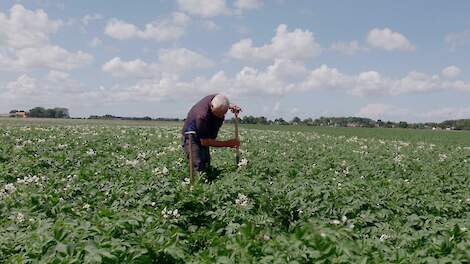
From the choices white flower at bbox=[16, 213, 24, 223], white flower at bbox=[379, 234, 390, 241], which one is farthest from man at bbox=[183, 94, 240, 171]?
white flower at bbox=[379, 234, 390, 241]

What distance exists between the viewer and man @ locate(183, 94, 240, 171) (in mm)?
8898

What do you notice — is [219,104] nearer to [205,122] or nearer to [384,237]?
[205,122]

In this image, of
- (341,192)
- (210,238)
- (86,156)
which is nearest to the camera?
(210,238)

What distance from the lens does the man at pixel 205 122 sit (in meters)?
8.90

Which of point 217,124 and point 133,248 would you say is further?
point 217,124

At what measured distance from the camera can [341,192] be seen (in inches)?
273

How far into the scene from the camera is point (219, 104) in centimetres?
884

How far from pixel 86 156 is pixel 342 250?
9.11 metres

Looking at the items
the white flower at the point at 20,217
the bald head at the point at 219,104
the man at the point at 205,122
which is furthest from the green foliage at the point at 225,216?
the bald head at the point at 219,104

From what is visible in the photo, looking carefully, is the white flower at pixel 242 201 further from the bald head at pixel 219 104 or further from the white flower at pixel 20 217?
the bald head at pixel 219 104

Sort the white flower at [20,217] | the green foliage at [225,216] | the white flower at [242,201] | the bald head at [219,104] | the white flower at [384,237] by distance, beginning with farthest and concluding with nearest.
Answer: the bald head at [219,104]
the white flower at [242,201]
the white flower at [20,217]
the white flower at [384,237]
the green foliage at [225,216]

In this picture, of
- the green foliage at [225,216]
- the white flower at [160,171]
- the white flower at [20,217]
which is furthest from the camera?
the white flower at [160,171]

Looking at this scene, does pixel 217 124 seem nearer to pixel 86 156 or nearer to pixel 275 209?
pixel 275 209

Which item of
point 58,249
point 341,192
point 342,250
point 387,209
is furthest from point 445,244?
point 58,249
